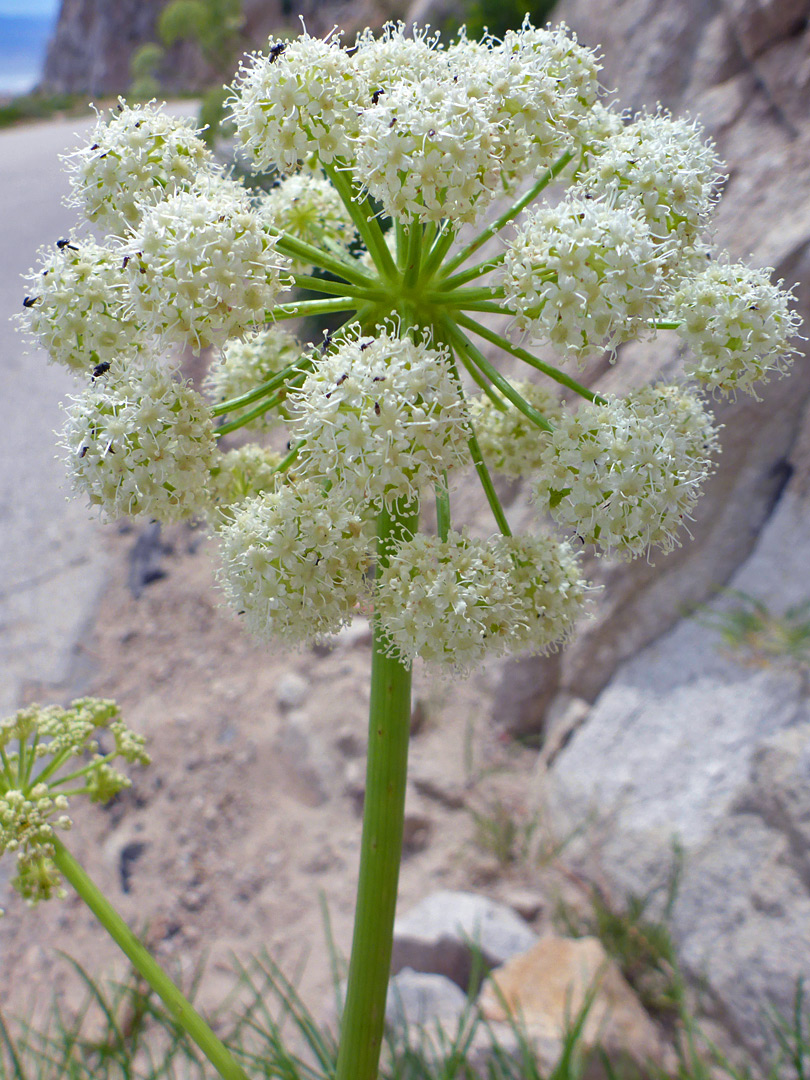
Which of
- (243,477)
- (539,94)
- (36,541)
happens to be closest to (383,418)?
(243,477)

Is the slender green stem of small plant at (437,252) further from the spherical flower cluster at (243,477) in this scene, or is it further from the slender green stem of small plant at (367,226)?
the spherical flower cluster at (243,477)

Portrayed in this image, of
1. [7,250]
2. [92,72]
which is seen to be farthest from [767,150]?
[92,72]

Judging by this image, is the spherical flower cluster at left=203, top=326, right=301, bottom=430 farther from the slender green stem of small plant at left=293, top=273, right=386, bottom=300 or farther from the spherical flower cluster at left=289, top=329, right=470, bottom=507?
the spherical flower cluster at left=289, top=329, right=470, bottom=507

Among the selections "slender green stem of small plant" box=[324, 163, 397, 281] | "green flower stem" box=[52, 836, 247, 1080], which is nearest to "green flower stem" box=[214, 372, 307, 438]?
"slender green stem of small plant" box=[324, 163, 397, 281]

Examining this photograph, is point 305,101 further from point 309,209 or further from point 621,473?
point 621,473

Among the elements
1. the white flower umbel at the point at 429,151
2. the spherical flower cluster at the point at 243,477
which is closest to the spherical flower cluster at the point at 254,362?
the spherical flower cluster at the point at 243,477

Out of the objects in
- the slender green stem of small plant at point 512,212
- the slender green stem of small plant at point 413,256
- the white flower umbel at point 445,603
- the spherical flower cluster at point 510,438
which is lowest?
the white flower umbel at point 445,603
